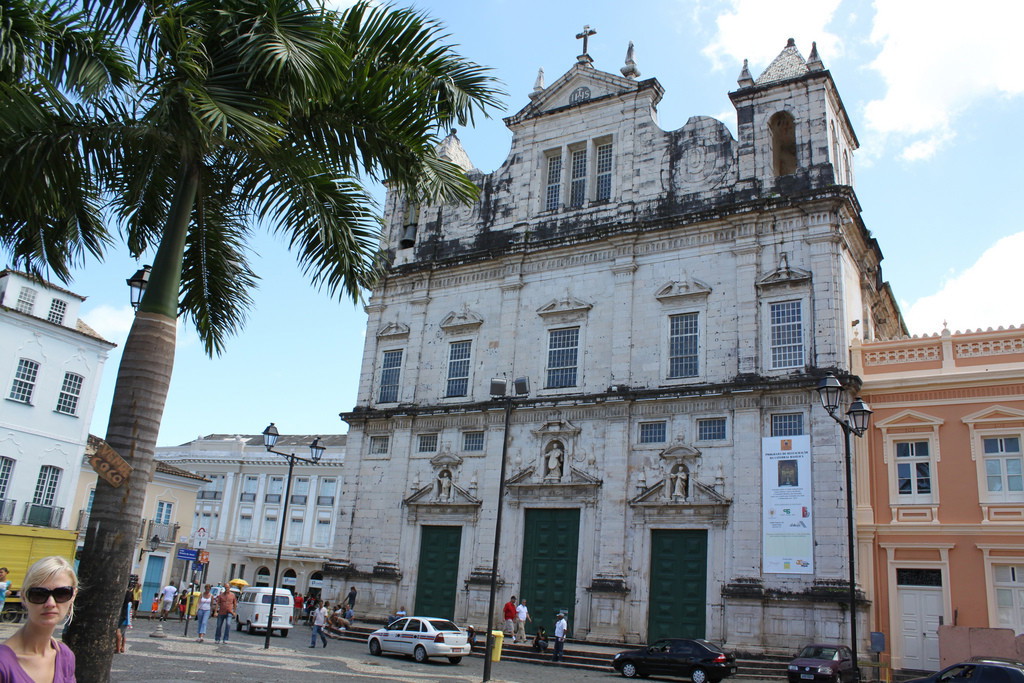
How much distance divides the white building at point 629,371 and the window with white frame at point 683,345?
0.22 feet

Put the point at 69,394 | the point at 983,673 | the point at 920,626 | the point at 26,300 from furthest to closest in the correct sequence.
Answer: the point at 69,394, the point at 26,300, the point at 920,626, the point at 983,673

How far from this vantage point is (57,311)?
3322 centimetres

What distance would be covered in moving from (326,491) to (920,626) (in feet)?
144

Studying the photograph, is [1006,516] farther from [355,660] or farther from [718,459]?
[355,660]

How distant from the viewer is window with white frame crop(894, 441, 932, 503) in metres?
22.7

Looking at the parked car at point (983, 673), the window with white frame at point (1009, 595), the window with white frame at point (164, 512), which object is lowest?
the parked car at point (983, 673)

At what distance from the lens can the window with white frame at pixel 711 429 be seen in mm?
25391

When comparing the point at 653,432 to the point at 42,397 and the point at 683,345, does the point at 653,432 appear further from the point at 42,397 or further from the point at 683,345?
the point at 42,397

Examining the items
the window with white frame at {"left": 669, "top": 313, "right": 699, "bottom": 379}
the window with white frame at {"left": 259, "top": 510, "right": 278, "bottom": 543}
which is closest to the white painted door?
the window with white frame at {"left": 669, "top": 313, "right": 699, "bottom": 379}

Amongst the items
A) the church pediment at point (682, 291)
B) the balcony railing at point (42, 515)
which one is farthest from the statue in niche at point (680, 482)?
the balcony railing at point (42, 515)

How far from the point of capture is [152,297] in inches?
363

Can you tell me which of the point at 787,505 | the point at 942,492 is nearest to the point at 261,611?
the point at 787,505

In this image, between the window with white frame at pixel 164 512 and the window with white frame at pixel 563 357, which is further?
the window with white frame at pixel 164 512

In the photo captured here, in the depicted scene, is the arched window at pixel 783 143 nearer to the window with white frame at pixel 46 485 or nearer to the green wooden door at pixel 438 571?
the green wooden door at pixel 438 571
